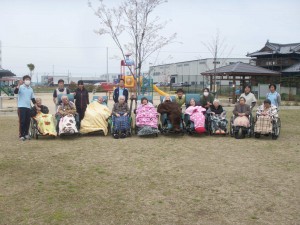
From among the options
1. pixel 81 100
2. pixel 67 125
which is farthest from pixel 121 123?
pixel 81 100

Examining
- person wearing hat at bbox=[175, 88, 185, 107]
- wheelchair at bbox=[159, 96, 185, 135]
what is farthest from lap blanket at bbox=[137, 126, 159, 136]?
person wearing hat at bbox=[175, 88, 185, 107]

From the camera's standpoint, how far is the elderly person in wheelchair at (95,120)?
8273mm

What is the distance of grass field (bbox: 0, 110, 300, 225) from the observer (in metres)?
3.54

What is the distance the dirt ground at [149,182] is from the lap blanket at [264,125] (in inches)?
17.2

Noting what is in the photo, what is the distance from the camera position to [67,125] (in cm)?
780

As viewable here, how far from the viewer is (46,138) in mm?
8000

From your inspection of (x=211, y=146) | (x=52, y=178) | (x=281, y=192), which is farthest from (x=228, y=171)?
(x=52, y=178)

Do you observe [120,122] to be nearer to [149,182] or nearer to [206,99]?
[206,99]

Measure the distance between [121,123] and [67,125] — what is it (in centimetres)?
119

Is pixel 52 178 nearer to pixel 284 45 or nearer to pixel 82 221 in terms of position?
pixel 82 221

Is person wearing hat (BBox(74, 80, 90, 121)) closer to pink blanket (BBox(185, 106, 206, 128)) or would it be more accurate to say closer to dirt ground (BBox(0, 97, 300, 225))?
dirt ground (BBox(0, 97, 300, 225))

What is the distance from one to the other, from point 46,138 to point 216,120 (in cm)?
391

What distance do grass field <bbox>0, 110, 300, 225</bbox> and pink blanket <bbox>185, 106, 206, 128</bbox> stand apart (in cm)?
89

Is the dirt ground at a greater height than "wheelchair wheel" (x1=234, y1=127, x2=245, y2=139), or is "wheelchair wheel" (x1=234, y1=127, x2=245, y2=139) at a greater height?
"wheelchair wheel" (x1=234, y1=127, x2=245, y2=139)
